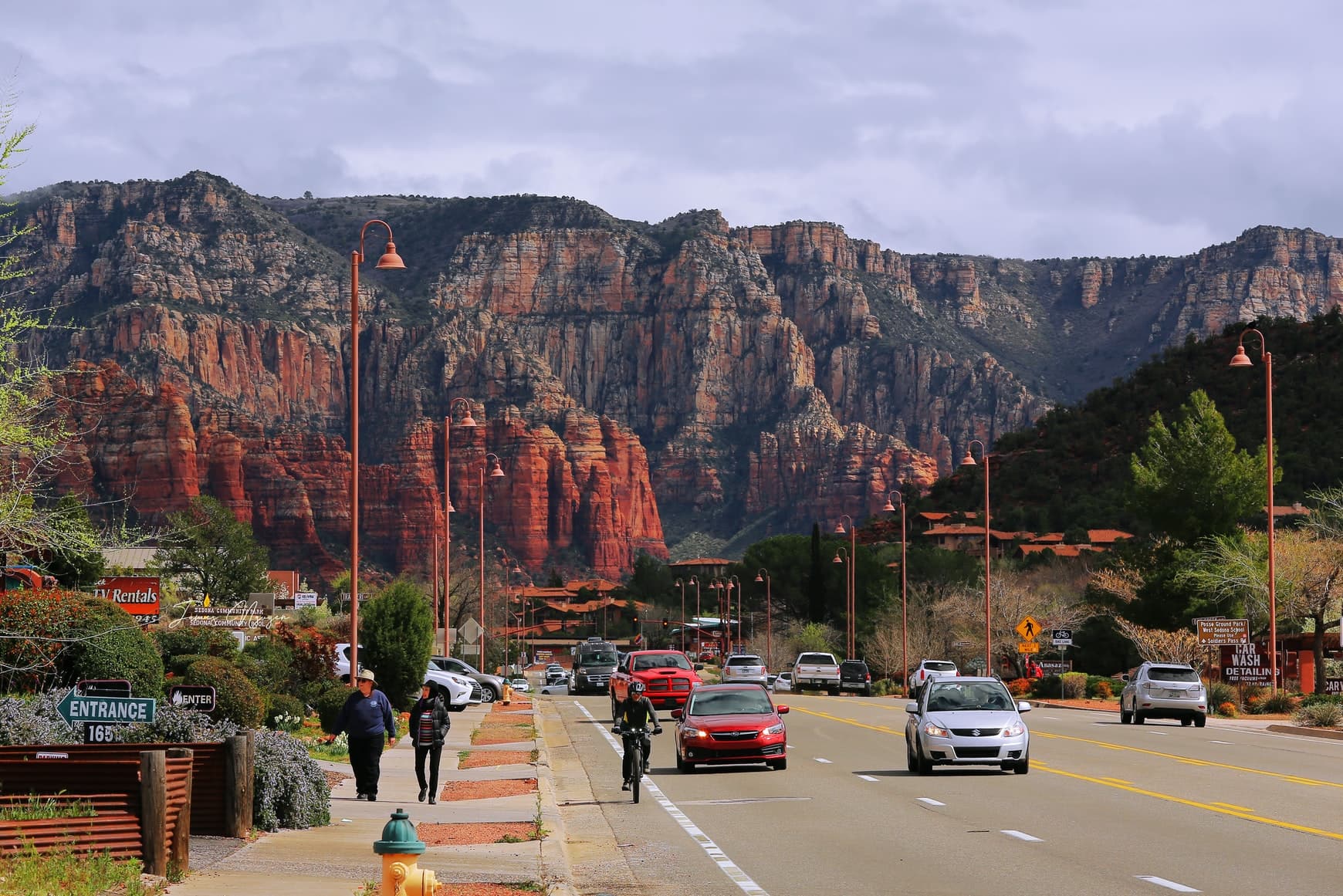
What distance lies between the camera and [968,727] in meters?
26.3

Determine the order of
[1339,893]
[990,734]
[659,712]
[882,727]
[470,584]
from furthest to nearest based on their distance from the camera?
[470,584], [659,712], [882,727], [990,734], [1339,893]

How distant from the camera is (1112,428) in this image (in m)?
114

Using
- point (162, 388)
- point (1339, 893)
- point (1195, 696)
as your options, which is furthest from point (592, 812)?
point (162, 388)

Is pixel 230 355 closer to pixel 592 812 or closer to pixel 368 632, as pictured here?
pixel 368 632

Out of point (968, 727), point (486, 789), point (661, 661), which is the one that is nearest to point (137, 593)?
point (661, 661)

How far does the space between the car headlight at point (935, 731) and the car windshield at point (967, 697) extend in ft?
1.52

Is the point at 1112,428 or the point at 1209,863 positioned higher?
the point at 1112,428

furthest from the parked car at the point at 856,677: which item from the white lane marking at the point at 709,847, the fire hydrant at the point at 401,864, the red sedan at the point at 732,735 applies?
the fire hydrant at the point at 401,864

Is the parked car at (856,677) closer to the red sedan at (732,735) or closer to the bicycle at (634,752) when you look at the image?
the red sedan at (732,735)

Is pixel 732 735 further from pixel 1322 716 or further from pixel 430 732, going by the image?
pixel 1322 716

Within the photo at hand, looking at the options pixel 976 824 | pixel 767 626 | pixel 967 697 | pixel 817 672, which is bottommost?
pixel 817 672

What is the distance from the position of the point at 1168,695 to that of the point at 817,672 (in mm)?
31804

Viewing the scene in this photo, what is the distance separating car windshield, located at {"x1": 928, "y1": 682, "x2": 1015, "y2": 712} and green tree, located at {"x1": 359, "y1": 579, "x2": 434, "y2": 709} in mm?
19869

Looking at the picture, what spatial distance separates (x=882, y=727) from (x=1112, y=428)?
7625cm
